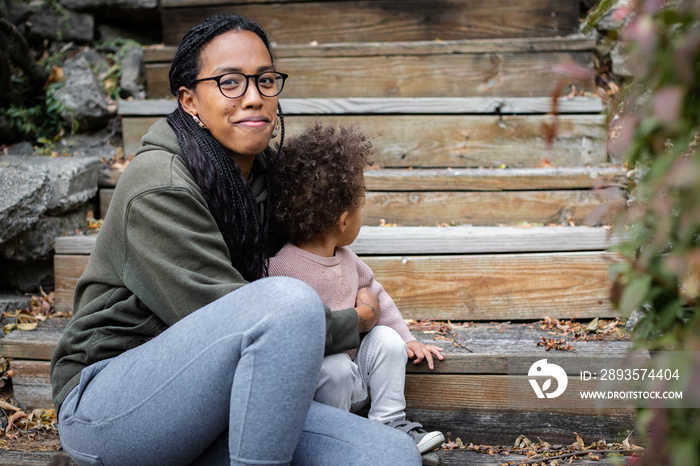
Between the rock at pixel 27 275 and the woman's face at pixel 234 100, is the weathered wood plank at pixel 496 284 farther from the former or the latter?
the rock at pixel 27 275

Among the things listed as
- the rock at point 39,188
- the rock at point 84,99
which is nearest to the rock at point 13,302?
the rock at point 39,188

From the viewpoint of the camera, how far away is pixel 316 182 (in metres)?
1.87

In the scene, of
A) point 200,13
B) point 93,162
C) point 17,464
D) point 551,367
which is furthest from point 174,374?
point 200,13

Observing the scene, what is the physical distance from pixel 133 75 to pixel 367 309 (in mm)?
2298

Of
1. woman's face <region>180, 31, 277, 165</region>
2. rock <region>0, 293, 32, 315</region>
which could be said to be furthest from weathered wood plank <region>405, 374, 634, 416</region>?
rock <region>0, 293, 32, 315</region>

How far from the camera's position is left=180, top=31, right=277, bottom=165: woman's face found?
1.70 meters

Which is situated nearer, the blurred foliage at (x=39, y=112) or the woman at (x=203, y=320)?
the woman at (x=203, y=320)

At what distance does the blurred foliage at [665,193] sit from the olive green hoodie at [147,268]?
0.93m

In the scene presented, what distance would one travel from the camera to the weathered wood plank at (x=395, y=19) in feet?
11.4

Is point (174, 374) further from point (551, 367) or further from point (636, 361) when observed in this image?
point (551, 367)

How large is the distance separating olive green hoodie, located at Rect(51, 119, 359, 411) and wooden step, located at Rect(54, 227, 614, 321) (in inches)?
31.3

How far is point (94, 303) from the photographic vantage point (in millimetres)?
1569

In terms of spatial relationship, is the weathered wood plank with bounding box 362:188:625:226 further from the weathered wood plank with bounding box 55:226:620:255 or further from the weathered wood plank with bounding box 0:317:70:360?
the weathered wood plank with bounding box 0:317:70:360

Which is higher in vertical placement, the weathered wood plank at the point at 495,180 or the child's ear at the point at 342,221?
the weathered wood plank at the point at 495,180
